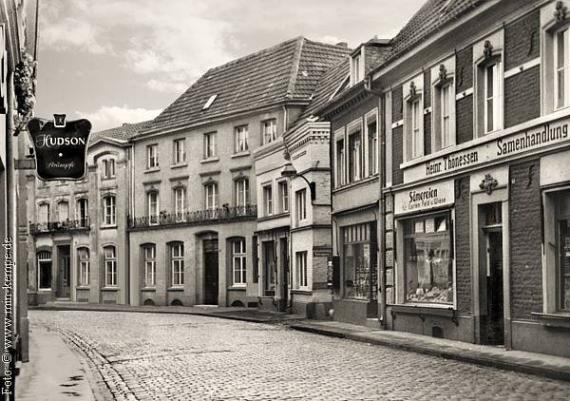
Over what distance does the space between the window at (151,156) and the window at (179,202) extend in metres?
2.19

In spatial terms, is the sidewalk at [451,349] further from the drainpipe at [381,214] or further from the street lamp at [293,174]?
the street lamp at [293,174]

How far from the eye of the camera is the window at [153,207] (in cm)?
4747

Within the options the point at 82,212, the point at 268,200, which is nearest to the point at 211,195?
the point at 268,200

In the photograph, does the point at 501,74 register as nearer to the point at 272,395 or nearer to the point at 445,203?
the point at 445,203

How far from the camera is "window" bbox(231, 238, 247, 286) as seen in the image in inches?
1660

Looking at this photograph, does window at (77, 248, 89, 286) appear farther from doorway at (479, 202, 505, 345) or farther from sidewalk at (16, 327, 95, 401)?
doorway at (479, 202, 505, 345)

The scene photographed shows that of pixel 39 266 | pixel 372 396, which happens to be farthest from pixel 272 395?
pixel 39 266

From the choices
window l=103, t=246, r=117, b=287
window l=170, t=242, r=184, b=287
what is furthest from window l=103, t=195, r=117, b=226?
window l=170, t=242, r=184, b=287

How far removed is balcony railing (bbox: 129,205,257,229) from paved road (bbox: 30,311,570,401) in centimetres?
1797

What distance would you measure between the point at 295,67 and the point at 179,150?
25.8ft

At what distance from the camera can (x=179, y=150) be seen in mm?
46312

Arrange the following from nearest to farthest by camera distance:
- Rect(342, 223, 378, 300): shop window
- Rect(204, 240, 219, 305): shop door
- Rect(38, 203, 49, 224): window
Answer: Rect(342, 223, 378, 300): shop window < Rect(204, 240, 219, 305): shop door < Rect(38, 203, 49, 224): window

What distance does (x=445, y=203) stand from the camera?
2031 centimetres

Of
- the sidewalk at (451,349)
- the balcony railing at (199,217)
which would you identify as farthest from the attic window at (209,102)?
the sidewalk at (451,349)
